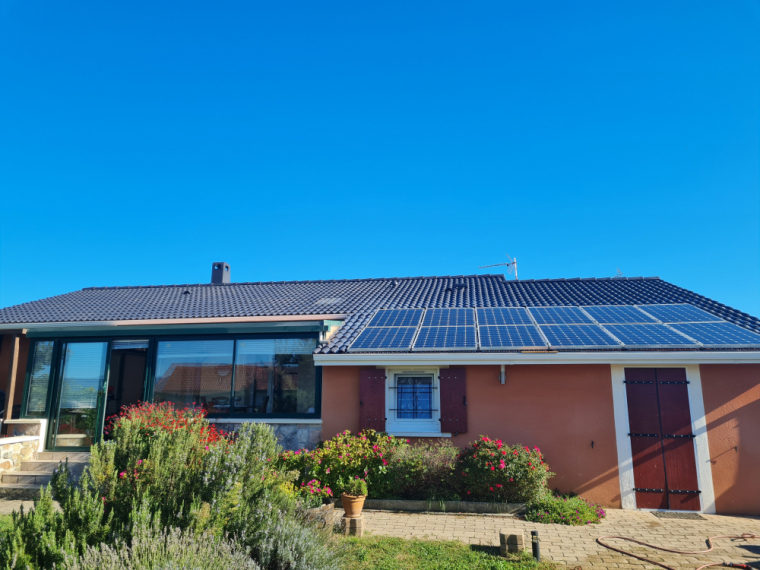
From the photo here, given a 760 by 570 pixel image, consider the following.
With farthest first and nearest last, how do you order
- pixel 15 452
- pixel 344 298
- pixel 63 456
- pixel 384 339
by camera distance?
1. pixel 344 298
2. pixel 63 456
3. pixel 15 452
4. pixel 384 339

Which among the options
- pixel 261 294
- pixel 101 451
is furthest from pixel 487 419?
pixel 261 294

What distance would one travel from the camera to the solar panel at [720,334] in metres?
8.50

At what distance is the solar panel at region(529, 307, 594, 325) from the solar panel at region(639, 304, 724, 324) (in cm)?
158

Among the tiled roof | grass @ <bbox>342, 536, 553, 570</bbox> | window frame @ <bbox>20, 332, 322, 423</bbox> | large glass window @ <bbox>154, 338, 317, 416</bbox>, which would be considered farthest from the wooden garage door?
window frame @ <bbox>20, 332, 322, 423</bbox>

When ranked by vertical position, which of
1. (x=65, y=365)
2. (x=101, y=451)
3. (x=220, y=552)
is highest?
(x=65, y=365)

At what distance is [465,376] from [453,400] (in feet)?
1.77

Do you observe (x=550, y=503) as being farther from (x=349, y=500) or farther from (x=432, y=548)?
(x=349, y=500)

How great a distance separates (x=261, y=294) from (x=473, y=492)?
1022 centimetres

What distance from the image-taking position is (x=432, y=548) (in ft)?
19.7

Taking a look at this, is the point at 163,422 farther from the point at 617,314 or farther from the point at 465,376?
the point at 617,314

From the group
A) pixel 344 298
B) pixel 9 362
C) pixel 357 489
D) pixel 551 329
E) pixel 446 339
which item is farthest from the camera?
pixel 344 298

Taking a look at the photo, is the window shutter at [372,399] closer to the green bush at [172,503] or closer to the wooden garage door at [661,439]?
the green bush at [172,503]

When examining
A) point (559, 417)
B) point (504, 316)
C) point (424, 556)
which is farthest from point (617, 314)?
point (424, 556)

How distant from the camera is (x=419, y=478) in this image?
8.27 metres
